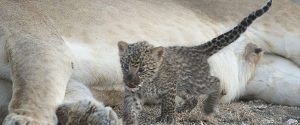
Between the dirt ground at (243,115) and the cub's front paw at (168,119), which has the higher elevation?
the cub's front paw at (168,119)

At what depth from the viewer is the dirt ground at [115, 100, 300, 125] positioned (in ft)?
12.7

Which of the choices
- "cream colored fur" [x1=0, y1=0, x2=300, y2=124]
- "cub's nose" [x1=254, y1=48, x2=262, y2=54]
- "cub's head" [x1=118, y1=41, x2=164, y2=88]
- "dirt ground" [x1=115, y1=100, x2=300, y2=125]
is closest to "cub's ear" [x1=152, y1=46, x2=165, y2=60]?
"cub's head" [x1=118, y1=41, x2=164, y2=88]

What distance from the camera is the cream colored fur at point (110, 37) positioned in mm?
3496

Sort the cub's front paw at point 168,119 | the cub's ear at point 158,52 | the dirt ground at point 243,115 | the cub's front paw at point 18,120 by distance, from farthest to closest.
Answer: the dirt ground at point 243,115
the cub's front paw at point 168,119
the cub's ear at point 158,52
the cub's front paw at point 18,120

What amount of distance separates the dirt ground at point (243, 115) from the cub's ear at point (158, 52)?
0.33 m

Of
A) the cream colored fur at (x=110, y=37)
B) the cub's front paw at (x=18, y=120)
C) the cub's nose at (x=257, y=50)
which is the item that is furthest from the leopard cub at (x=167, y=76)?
the cub's nose at (x=257, y=50)

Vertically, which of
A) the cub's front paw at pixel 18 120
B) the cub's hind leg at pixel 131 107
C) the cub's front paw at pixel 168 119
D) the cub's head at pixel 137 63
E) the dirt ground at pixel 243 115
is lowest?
the dirt ground at pixel 243 115

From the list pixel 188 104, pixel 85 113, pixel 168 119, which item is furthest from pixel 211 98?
pixel 85 113

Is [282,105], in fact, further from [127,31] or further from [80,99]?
[80,99]

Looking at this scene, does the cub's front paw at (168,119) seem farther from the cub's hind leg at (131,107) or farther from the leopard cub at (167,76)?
the cub's hind leg at (131,107)

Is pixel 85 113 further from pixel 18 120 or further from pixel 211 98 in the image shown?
pixel 211 98

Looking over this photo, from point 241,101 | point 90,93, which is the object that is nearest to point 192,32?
point 241,101

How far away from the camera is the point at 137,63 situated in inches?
135

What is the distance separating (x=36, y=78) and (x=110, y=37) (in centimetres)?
97
